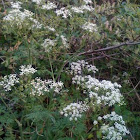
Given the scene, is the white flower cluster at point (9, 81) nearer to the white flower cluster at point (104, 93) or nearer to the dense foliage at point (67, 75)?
the dense foliage at point (67, 75)

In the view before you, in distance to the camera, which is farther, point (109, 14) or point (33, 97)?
point (109, 14)

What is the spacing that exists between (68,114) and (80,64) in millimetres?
1075

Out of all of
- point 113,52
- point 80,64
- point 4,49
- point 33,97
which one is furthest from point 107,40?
point 33,97

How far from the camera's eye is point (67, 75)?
3.47 m

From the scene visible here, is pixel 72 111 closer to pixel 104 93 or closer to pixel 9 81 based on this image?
pixel 104 93

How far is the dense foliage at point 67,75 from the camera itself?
8.21 ft

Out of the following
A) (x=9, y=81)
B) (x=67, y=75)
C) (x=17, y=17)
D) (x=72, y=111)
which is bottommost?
(x=67, y=75)

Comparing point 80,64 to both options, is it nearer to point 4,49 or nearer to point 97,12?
point 4,49

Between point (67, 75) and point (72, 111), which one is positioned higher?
point (72, 111)

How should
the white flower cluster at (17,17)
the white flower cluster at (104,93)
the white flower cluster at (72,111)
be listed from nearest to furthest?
1. the white flower cluster at (72,111)
2. the white flower cluster at (104,93)
3. the white flower cluster at (17,17)

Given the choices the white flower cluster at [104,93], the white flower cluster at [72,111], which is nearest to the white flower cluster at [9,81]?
the white flower cluster at [72,111]

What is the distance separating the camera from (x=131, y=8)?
3.68m

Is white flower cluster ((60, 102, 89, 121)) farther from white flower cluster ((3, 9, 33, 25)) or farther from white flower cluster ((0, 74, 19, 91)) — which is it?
white flower cluster ((3, 9, 33, 25))


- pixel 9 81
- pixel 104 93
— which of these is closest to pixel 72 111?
pixel 104 93
